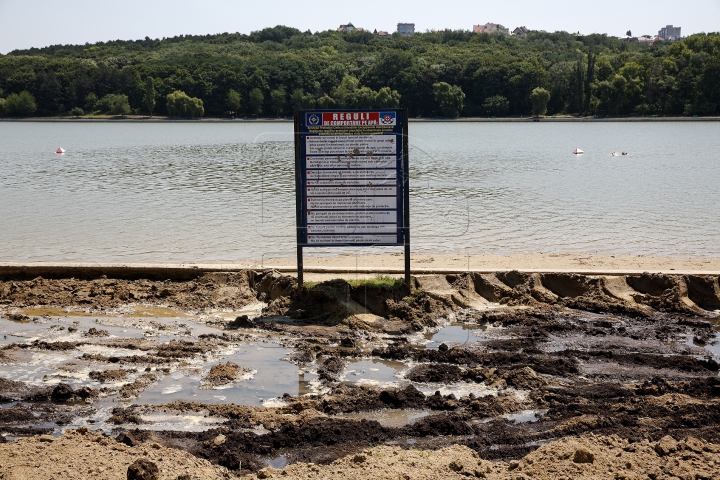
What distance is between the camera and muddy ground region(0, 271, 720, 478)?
5840 millimetres

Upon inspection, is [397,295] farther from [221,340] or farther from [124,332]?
[124,332]

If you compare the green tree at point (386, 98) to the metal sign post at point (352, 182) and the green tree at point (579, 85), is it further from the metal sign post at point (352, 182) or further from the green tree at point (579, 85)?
the metal sign post at point (352, 182)

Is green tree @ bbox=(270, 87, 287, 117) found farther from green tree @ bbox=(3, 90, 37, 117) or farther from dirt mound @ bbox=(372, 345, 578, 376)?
dirt mound @ bbox=(372, 345, 578, 376)

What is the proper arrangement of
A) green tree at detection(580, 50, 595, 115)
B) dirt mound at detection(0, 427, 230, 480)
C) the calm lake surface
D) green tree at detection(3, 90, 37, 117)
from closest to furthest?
dirt mound at detection(0, 427, 230, 480)
the calm lake surface
green tree at detection(580, 50, 595, 115)
green tree at detection(3, 90, 37, 117)

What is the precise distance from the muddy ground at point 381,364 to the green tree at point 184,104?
11589cm

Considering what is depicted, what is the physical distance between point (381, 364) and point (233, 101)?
11668 cm

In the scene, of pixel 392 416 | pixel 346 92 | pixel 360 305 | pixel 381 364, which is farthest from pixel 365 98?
pixel 392 416

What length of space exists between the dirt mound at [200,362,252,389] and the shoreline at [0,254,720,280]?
3.05 m

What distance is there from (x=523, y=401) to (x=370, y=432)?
152 centimetres

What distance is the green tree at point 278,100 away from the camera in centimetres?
11750

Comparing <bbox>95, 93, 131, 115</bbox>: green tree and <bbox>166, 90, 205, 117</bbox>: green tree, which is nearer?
<bbox>166, 90, 205, 117</bbox>: green tree

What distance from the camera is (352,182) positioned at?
385 inches

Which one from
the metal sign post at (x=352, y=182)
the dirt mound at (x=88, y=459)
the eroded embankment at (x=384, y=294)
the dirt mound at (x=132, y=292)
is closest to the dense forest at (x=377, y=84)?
the dirt mound at (x=132, y=292)

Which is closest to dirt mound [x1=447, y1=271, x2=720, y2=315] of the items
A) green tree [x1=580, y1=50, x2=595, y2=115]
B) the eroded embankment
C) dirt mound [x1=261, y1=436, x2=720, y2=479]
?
the eroded embankment
